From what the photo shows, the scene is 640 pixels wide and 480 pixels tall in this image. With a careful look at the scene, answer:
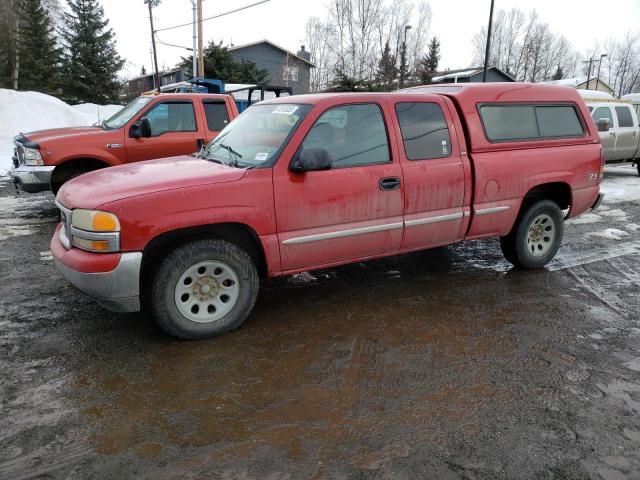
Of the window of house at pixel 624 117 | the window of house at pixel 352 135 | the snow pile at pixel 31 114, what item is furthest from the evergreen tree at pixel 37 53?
the window of house at pixel 352 135

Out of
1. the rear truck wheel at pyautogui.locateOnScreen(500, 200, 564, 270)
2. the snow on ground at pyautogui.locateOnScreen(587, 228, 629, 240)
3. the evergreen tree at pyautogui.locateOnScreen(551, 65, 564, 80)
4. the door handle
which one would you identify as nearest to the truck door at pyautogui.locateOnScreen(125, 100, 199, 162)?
the door handle

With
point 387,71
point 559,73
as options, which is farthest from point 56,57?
point 559,73

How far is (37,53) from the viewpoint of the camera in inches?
1396

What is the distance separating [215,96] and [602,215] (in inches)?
285

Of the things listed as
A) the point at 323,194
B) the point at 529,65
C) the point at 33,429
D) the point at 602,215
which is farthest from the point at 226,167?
the point at 529,65

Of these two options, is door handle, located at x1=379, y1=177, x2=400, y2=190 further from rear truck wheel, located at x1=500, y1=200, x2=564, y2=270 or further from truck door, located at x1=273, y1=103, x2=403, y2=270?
rear truck wheel, located at x1=500, y1=200, x2=564, y2=270

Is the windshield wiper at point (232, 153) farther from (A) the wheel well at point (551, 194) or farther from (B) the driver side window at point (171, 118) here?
(B) the driver side window at point (171, 118)

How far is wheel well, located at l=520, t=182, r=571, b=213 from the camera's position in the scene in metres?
5.25

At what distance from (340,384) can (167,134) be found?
19.2ft

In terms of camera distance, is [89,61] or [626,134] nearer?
[626,134]

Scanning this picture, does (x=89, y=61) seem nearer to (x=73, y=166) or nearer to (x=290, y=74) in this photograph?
(x=290, y=74)

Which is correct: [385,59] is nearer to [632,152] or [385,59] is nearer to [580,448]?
[632,152]

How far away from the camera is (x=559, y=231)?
548cm

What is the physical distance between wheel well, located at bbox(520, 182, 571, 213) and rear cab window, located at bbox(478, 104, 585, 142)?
534mm
